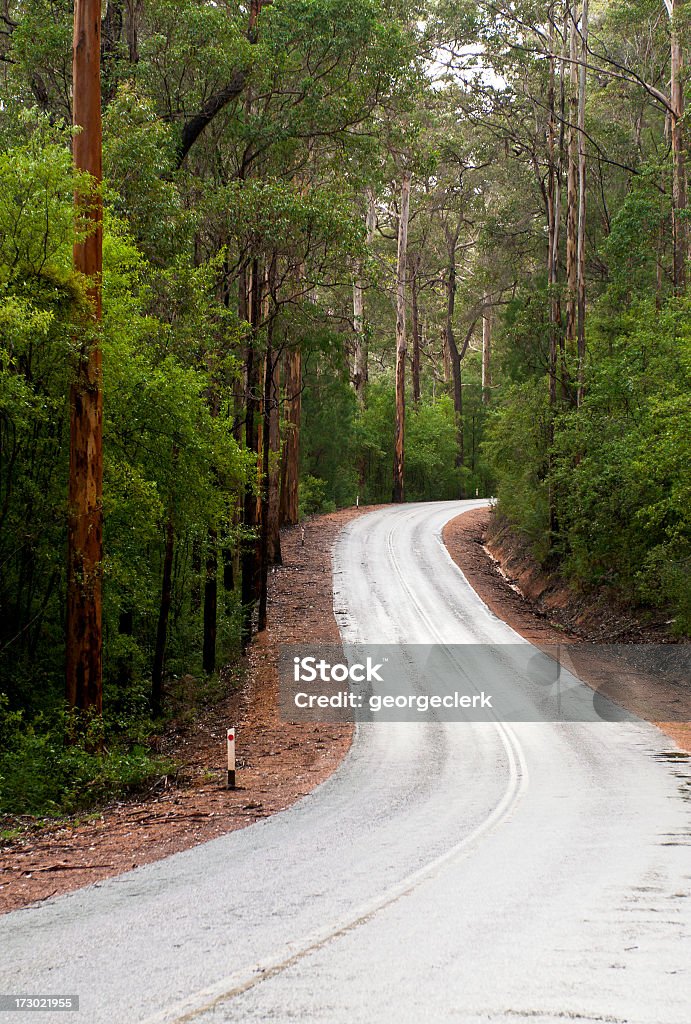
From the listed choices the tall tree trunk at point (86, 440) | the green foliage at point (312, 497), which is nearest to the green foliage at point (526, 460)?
the green foliage at point (312, 497)

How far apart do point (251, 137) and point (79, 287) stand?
1128 cm

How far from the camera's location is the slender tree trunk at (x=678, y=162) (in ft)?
87.2

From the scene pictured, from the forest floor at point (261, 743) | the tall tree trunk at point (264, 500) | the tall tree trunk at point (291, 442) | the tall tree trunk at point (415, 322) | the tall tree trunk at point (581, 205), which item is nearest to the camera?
the forest floor at point (261, 743)

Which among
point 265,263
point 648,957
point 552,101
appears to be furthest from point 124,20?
point 648,957

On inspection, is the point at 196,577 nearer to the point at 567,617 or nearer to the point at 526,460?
the point at 567,617

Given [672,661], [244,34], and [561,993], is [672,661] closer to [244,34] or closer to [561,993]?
[561,993]

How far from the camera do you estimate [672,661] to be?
2089 cm

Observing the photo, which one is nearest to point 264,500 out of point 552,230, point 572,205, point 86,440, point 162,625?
point 162,625

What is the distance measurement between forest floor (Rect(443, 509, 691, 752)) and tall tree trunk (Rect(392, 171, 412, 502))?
41.0ft

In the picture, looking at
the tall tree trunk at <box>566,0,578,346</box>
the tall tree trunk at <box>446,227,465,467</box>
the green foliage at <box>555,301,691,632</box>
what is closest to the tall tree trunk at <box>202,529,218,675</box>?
the green foliage at <box>555,301,691,632</box>

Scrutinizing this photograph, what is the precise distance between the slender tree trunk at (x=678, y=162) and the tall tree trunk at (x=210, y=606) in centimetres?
1538

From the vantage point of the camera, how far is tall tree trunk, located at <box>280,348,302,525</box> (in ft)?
105

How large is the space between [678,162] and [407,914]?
25342 mm

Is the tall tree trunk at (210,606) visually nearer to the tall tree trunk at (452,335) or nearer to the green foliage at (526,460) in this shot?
the green foliage at (526,460)
